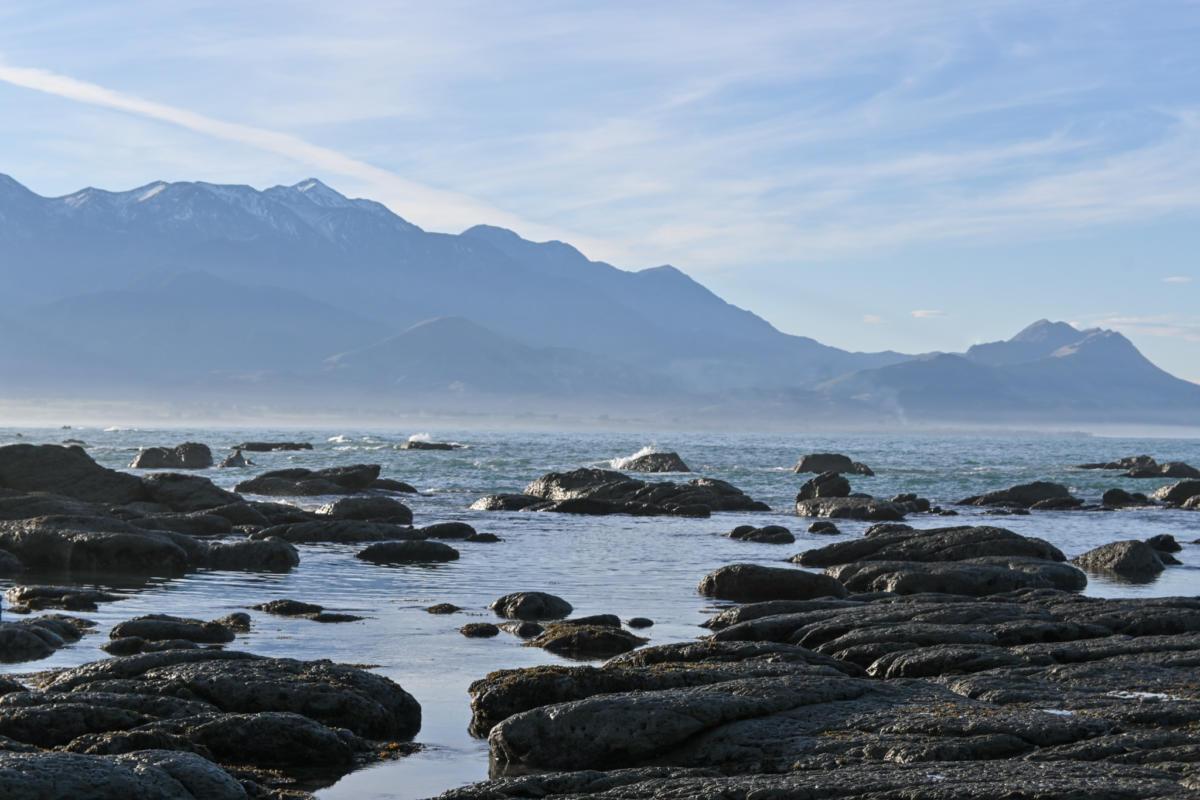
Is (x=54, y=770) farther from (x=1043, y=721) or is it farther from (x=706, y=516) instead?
(x=706, y=516)

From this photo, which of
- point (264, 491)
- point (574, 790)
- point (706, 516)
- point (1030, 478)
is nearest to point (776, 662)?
point (574, 790)

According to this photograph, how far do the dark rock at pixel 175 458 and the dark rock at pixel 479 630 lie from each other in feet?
215

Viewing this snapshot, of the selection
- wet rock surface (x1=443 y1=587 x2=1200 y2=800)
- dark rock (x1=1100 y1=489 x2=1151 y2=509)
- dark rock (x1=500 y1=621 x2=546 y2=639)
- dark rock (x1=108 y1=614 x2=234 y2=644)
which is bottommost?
dark rock (x1=1100 y1=489 x2=1151 y2=509)

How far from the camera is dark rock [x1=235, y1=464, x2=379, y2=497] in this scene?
2319 inches

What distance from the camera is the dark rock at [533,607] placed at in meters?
22.8

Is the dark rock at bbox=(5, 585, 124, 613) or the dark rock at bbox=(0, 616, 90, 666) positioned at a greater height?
the dark rock at bbox=(0, 616, 90, 666)

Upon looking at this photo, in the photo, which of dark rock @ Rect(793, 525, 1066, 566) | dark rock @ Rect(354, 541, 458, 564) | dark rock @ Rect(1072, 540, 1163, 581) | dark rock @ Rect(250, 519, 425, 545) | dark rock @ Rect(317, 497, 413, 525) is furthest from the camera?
dark rock @ Rect(317, 497, 413, 525)

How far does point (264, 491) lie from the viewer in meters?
59.3

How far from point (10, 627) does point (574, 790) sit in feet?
32.7

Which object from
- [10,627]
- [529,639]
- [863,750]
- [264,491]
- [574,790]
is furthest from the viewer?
[264,491]

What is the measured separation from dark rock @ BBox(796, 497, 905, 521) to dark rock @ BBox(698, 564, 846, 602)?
2346cm

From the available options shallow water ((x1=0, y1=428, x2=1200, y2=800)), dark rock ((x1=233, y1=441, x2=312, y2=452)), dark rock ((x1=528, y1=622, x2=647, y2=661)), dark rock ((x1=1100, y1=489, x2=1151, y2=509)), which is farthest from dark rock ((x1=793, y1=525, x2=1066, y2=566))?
dark rock ((x1=233, y1=441, x2=312, y2=452))

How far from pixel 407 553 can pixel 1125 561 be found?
15573 millimetres

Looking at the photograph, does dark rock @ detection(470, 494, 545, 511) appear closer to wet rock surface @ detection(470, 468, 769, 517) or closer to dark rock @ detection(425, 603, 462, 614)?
wet rock surface @ detection(470, 468, 769, 517)
